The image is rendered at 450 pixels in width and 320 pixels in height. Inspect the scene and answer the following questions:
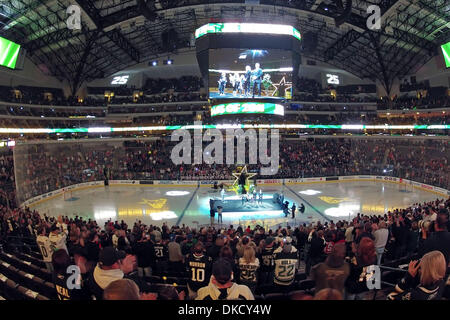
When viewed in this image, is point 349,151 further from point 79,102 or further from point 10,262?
point 10,262

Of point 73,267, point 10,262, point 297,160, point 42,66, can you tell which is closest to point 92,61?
point 42,66

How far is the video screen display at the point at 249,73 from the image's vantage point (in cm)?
2334

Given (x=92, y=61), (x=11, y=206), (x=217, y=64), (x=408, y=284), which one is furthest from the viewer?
(x=92, y=61)

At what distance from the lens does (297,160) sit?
41.8 metres

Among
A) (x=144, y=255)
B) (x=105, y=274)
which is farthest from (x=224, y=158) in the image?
(x=105, y=274)

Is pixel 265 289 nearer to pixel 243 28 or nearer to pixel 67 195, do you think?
pixel 243 28

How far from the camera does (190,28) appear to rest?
42781 mm

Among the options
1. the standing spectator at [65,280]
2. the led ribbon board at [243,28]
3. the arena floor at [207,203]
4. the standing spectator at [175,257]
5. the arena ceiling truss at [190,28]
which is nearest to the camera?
the standing spectator at [65,280]

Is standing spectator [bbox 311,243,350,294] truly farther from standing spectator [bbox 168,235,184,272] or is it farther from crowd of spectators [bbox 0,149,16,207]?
crowd of spectators [bbox 0,149,16,207]

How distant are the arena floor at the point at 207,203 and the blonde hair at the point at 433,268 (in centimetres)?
1570

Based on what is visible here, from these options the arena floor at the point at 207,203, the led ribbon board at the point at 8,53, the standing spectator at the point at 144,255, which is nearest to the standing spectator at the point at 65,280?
the standing spectator at the point at 144,255

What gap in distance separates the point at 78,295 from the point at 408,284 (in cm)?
413

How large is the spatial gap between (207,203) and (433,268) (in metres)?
23.8

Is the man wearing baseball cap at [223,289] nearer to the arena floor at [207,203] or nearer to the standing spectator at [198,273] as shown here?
A: the standing spectator at [198,273]
